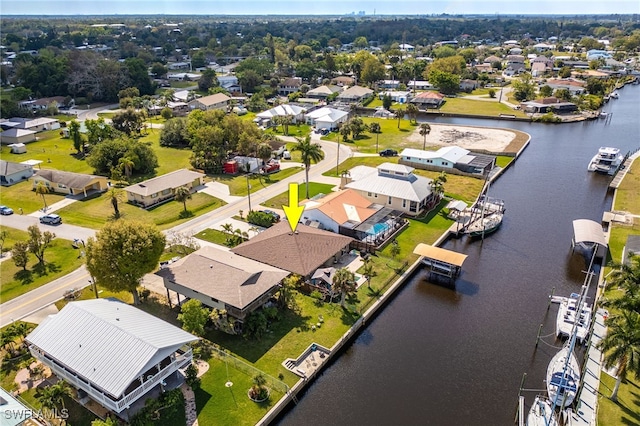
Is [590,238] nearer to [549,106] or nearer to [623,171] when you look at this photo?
[623,171]

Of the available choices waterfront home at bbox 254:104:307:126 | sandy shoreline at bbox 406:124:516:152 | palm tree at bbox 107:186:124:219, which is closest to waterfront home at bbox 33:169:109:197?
palm tree at bbox 107:186:124:219

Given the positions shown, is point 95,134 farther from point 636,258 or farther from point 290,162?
point 636,258

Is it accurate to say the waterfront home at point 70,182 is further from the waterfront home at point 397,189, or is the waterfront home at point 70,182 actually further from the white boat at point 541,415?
the white boat at point 541,415

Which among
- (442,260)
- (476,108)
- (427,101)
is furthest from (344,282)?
(476,108)

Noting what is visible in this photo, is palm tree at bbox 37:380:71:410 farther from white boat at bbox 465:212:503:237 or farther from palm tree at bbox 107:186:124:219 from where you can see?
white boat at bbox 465:212:503:237

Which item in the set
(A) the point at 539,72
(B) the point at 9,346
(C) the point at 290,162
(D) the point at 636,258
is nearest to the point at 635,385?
(D) the point at 636,258
